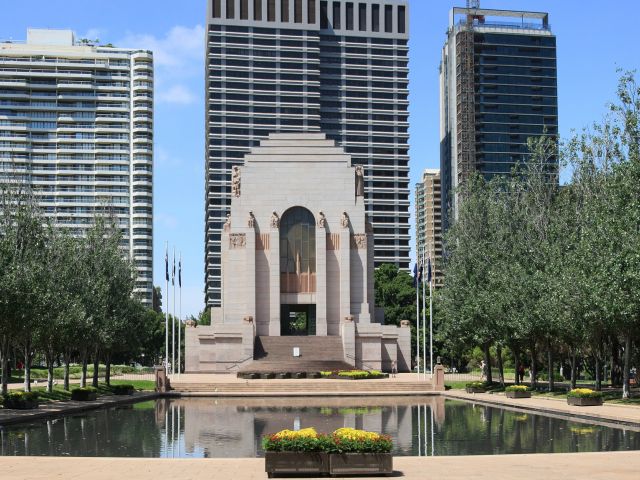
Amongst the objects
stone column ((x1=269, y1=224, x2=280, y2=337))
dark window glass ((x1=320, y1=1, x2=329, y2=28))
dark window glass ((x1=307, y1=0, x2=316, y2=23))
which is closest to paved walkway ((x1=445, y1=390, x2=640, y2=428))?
stone column ((x1=269, y1=224, x2=280, y2=337))

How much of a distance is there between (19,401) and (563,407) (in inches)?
1091

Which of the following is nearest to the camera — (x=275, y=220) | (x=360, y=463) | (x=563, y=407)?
(x=360, y=463)

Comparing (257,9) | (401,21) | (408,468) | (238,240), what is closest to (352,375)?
(238,240)

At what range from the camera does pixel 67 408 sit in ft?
161

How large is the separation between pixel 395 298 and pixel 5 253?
78.6 m

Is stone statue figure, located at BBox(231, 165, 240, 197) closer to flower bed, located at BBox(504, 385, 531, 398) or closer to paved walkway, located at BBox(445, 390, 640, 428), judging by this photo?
paved walkway, located at BBox(445, 390, 640, 428)

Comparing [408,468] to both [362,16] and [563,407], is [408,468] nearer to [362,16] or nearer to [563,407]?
[563,407]

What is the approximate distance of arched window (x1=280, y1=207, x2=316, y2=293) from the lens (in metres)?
94.5

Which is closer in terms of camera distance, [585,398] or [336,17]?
[585,398]

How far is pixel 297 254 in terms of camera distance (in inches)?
3730

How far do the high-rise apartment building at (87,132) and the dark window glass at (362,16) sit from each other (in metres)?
45.3

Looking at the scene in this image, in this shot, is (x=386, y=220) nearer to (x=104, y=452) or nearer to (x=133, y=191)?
(x=133, y=191)

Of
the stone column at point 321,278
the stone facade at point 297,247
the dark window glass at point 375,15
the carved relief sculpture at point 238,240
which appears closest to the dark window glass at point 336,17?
the dark window glass at point 375,15

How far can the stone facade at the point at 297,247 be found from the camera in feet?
304
